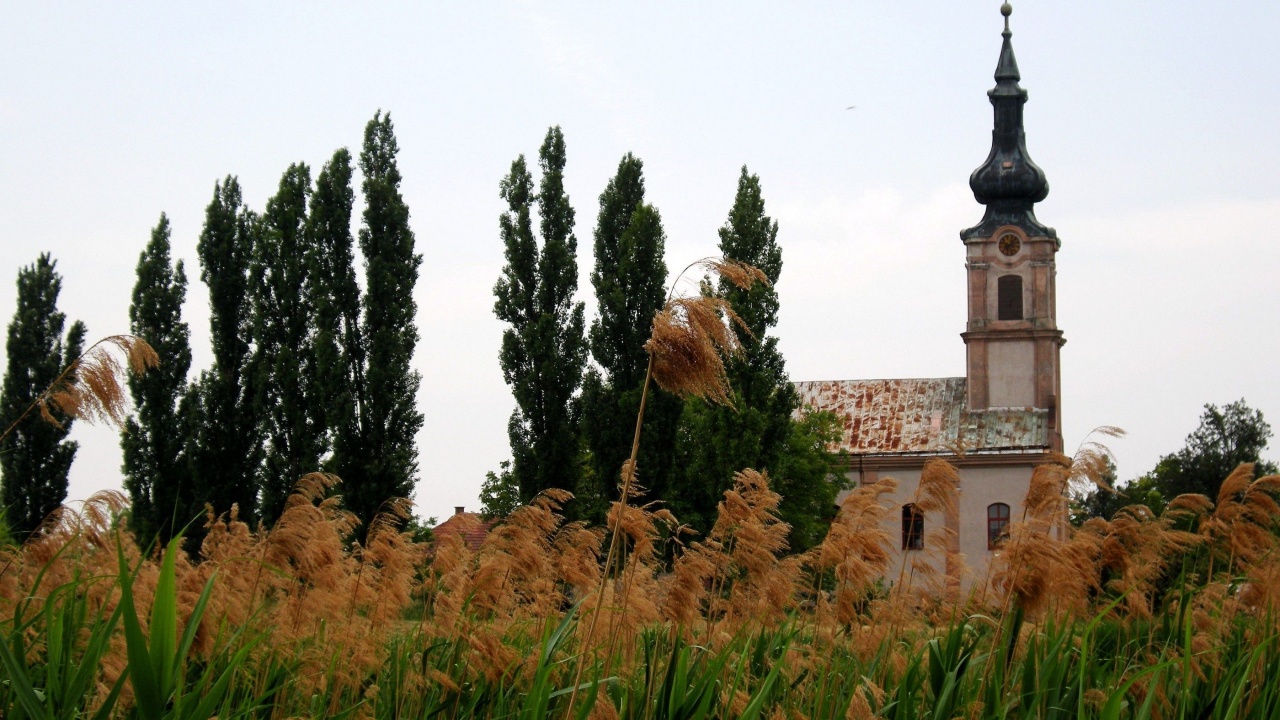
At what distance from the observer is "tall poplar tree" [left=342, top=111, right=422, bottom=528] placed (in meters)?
28.2

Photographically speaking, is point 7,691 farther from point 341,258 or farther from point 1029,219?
point 1029,219

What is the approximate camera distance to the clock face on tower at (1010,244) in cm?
4622

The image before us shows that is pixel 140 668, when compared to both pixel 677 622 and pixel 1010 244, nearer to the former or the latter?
pixel 677 622

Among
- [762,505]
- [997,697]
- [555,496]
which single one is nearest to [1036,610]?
[997,697]

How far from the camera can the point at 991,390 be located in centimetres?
4575

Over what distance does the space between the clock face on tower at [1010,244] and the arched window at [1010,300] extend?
834 millimetres

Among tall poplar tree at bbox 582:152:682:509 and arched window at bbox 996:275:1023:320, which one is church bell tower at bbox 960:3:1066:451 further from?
tall poplar tree at bbox 582:152:682:509

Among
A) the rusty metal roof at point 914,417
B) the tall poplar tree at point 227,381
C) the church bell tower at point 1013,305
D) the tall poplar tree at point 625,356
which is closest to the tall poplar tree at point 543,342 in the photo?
the tall poplar tree at point 625,356

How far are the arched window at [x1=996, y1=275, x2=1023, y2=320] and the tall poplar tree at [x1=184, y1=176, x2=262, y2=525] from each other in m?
25.8

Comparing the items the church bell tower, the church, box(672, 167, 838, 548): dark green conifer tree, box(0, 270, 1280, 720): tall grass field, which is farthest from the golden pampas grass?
the church bell tower

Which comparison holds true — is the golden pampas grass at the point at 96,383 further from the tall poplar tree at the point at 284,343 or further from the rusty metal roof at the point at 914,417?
the rusty metal roof at the point at 914,417

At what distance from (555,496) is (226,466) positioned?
24160 mm

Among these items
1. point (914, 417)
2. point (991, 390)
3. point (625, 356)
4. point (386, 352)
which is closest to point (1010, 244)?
point (991, 390)

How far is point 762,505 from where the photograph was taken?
641 cm
